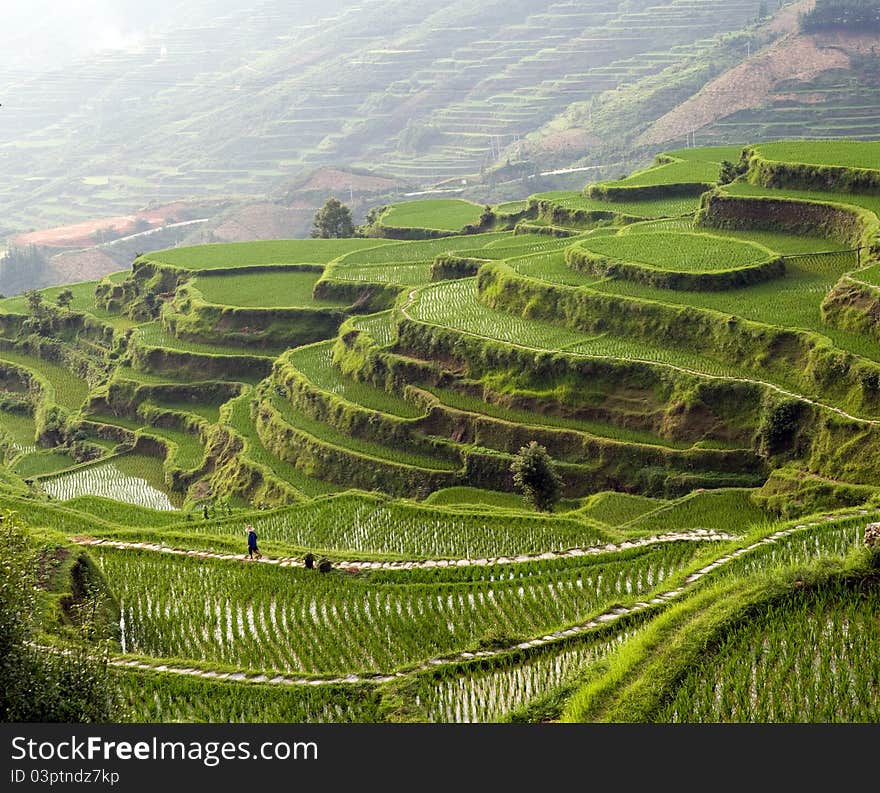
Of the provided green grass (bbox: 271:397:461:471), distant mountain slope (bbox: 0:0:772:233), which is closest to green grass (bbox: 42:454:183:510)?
green grass (bbox: 271:397:461:471)

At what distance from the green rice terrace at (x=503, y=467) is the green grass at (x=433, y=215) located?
29.9ft

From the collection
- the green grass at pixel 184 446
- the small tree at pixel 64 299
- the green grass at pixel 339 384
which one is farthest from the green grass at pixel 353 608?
the small tree at pixel 64 299

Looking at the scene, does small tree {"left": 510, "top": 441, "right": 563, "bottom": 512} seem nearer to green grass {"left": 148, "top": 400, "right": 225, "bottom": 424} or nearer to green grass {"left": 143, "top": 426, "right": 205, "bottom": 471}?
green grass {"left": 143, "top": 426, "right": 205, "bottom": 471}

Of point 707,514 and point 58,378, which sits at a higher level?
point 707,514

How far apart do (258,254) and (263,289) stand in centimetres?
909

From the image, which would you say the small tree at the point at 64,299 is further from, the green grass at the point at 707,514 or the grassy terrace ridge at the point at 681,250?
the green grass at the point at 707,514

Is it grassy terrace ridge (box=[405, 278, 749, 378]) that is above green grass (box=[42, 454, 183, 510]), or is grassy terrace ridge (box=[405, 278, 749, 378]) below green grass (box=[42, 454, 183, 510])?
above

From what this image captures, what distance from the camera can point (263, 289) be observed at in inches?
2141

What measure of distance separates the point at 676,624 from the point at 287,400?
2662cm

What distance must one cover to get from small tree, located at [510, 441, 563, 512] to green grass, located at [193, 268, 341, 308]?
23.2 meters

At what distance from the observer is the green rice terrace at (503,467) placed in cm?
1569

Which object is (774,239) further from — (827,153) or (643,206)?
(643,206)

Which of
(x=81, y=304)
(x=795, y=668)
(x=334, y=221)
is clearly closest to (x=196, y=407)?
(x=81, y=304)

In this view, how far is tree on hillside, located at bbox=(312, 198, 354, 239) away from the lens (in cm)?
7544
